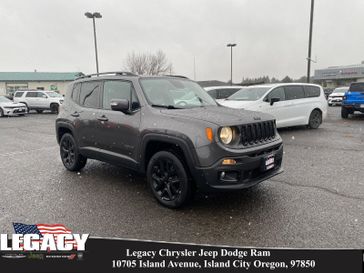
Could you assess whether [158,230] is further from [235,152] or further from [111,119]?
[111,119]

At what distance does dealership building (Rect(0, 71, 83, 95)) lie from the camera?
5331 cm

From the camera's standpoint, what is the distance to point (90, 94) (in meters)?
5.31

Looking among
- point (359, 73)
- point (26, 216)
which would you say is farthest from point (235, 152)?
point (359, 73)

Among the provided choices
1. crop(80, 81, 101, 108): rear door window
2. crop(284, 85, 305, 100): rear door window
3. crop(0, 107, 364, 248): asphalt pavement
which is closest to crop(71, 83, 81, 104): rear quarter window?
crop(80, 81, 101, 108): rear door window

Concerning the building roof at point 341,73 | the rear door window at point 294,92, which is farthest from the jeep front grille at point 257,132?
the building roof at point 341,73

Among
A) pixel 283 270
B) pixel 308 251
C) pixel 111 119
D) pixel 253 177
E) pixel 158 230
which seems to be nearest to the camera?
pixel 283 270

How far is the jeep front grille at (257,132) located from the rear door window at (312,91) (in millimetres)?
7323

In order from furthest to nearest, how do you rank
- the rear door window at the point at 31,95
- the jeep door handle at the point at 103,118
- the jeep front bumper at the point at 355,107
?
1. the rear door window at the point at 31,95
2. the jeep front bumper at the point at 355,107
3. the jeep door handle at the point at 103,118

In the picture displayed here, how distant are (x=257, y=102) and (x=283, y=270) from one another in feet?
23.3

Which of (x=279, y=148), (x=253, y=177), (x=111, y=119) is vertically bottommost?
(x=253, y=177)

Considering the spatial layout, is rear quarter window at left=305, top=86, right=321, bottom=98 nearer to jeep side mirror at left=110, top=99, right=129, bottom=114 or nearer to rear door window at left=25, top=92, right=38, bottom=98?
jeep side mirror at left=110, top=99, right=129, bottom=114

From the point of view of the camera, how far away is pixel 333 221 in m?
3.50

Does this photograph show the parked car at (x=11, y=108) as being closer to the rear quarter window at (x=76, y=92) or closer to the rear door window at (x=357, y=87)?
the rear quarter window at (x=76, y=92)

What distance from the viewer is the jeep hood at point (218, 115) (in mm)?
3638
